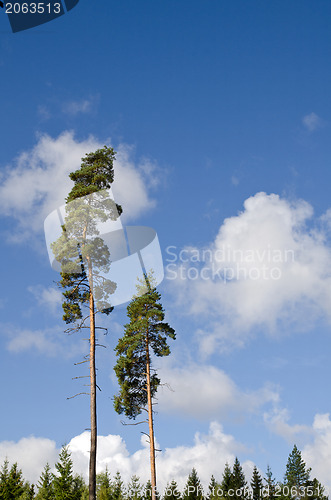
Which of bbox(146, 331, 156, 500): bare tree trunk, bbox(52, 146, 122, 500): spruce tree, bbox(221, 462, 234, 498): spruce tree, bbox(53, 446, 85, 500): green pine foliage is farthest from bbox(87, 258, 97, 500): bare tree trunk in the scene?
bbox(221, 462, 234, 498): spruce tree

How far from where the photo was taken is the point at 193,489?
2217 inches

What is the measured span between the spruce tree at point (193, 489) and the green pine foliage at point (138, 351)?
31.8 m

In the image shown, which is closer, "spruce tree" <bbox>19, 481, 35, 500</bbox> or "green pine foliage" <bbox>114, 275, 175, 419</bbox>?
"green pine foliage" <bbox>114, 275, 175, 419</bbox>

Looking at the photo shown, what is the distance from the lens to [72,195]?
22656mm

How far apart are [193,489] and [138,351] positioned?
37.7m

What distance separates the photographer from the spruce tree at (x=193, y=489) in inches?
2131

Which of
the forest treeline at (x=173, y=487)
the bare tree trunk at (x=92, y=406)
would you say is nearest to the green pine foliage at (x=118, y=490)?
the forest treeline at (x=173, y=487)

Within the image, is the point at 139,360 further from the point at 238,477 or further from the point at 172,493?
the point at 238,477

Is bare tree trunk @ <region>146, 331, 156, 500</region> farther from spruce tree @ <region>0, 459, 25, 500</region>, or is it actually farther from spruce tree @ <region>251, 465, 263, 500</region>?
spruce tree @ <region>251, 465, 263, 500</region>

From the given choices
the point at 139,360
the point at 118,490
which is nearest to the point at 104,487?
the point at 118,490

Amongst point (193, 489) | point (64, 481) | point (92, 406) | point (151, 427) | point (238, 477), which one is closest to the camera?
point (92, 406)

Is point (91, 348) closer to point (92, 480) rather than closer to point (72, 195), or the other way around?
point (92, 480)

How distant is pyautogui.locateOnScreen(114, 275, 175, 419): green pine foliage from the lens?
27016mm

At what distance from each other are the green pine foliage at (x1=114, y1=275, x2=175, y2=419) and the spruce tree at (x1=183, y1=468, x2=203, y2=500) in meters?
31.8
